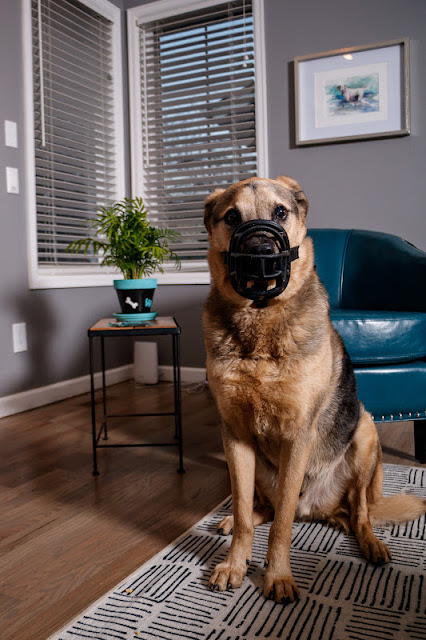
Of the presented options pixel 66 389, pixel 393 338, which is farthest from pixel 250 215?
pixel 66 389

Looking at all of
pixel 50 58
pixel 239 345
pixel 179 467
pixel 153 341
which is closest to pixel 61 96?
pixel 50 58

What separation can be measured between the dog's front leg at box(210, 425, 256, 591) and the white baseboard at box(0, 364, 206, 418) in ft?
6.42

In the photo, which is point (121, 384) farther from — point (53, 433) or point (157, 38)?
point (157, 38)

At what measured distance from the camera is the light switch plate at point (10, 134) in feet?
9.45

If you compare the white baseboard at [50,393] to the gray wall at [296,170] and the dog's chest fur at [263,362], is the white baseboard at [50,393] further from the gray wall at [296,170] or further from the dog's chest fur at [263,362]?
the dog's chest fur at [263,362]

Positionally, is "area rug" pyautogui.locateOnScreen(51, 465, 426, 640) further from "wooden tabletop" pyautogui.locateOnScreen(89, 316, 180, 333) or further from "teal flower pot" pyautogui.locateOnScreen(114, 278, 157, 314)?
"teal flower pot" pyautogui.locateOnScreen(114, 278, 157, 314)

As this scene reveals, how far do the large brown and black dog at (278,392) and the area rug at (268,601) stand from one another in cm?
5

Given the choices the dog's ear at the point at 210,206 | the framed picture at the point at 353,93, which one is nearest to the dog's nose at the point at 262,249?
the dog's ear at the point at 210,206

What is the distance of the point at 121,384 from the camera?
3.74m

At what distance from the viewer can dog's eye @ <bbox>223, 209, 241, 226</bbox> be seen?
128 centimetres

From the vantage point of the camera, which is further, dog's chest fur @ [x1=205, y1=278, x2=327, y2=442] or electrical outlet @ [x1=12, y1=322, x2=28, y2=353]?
electrical outlet @ [x1=12, y1=322, x2=28, y2=353]

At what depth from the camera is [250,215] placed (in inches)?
49.6

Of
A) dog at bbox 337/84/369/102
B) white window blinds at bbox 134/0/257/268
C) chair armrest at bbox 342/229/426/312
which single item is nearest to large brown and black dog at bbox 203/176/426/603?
chair armrest at bbox 342/229/426/312

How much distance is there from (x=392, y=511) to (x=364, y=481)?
0.17 m
